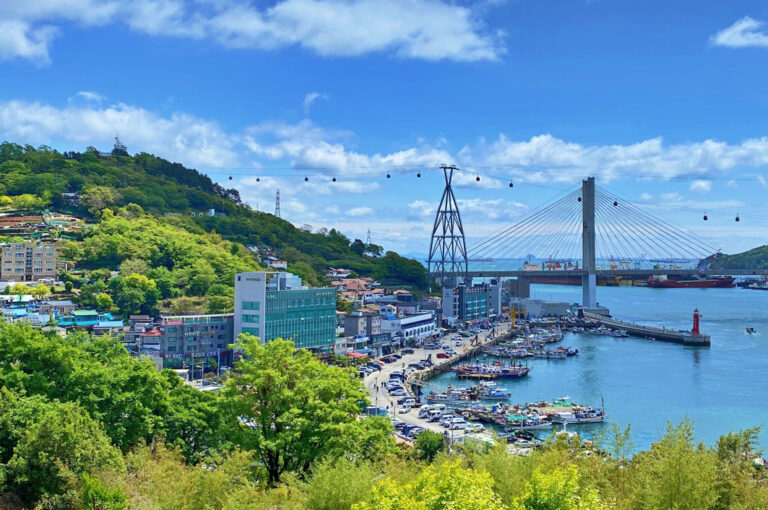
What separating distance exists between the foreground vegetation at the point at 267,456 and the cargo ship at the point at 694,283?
1667 inches

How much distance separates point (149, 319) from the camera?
16.0 metres

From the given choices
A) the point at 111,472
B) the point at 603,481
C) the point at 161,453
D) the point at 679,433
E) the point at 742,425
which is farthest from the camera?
the point at 742,425

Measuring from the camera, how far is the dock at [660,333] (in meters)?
19.5

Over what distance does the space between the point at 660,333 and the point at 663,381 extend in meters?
7.53

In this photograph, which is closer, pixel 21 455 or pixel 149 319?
pixel 21 455

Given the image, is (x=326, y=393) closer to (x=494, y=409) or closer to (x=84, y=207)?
(x=494, y=409)

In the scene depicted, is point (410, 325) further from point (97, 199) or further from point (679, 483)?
point (679, 483)

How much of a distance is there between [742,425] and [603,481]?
7886mm

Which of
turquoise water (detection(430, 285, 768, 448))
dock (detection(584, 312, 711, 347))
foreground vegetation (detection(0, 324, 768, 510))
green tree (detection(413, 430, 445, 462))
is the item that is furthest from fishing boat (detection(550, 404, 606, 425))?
dock (detection(584, 312, 711, 347))

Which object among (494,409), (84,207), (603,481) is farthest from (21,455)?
(84,207)

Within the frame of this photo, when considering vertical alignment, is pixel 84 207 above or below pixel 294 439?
above

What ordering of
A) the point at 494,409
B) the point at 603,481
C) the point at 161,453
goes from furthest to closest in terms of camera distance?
the point at 494,409, the point at 161,453, the point at 603,481

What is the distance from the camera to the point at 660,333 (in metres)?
21.1

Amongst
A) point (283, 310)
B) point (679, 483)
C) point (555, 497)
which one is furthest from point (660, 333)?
point (555, 497)
